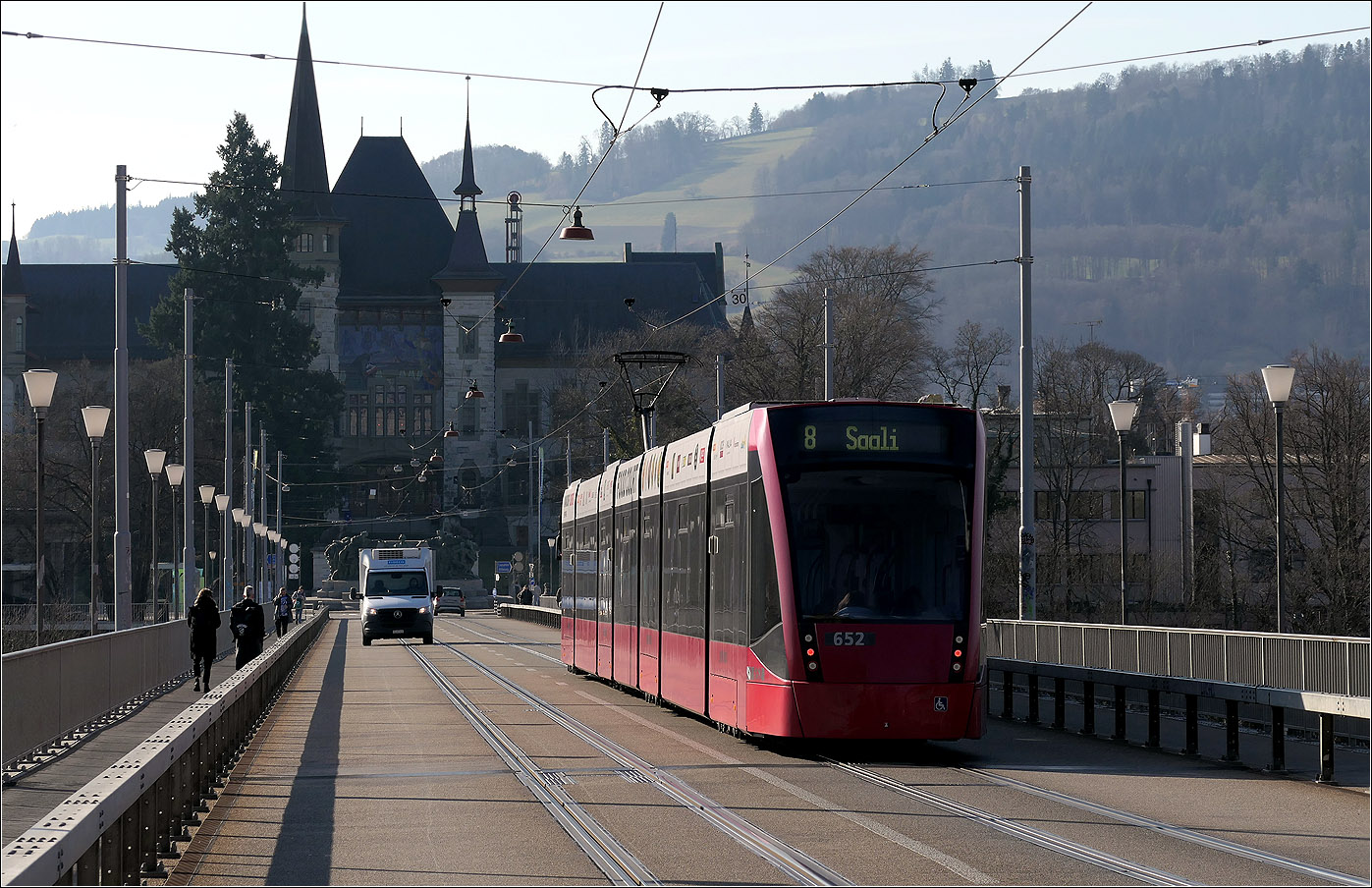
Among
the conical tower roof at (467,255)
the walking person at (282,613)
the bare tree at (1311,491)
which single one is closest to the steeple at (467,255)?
the conical tower roof at (467,255)

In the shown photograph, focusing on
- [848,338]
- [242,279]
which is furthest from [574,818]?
[242,279]

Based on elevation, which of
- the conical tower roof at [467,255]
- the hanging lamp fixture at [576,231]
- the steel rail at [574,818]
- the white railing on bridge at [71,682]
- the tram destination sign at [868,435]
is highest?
the conical tower roof at [467,255]

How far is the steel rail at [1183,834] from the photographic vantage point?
1007cm

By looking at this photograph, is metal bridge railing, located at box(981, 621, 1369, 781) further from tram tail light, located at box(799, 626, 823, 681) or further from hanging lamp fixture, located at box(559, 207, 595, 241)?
hanging lamp fixture, located at box(559, 207, 595, 241)

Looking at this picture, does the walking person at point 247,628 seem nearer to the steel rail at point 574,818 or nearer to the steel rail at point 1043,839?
the steel rail at point 574,818

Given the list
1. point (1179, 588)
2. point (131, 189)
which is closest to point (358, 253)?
point (1179, 588)

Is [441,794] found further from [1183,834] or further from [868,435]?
[1183,834]

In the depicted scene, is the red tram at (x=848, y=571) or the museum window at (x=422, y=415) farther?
the museum window at (x=422, y=415)

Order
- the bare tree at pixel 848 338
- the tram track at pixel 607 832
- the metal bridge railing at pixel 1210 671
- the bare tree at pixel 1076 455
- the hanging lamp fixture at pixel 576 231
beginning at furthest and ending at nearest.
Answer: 1. the bare tree at pixel 848 338
2. the bare tree at pixel 1076 455
3. the hanging lamp fixture at pixel 576 231
4. the metal bridge railing at pixel 1210 671
5. the tram track at pixel 607 832

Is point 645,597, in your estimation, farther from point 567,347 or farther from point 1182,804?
point 567,347

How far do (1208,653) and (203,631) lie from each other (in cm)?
1564

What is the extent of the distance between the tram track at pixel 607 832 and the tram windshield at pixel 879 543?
Result: 89.0 inches

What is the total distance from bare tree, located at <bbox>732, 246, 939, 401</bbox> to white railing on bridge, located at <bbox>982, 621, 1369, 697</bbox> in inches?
1677

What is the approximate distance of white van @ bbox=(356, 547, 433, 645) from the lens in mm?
57406
